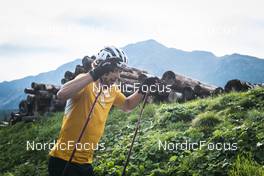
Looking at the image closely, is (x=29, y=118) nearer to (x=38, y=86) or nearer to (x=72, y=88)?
(x=38, y=86)

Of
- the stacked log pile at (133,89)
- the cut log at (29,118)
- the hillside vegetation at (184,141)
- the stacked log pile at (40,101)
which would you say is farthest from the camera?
the stacked log pile at (40,101)

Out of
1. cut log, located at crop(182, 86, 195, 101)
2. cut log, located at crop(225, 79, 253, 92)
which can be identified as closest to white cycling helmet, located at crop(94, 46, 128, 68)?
cut log, located at crop(225, 79, 253, 92)

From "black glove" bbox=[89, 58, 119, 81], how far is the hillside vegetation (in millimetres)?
2802

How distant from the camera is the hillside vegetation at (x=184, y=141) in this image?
6777 millimetres

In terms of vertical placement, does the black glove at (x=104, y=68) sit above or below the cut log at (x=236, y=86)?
above

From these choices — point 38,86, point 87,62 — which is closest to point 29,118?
point 38,86

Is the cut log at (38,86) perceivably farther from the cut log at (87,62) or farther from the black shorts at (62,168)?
the black shorts at (62,168)

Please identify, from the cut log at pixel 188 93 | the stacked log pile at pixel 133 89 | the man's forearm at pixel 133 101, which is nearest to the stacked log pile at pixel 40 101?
the stacked log pile at pixel 133 89

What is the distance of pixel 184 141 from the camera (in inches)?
322

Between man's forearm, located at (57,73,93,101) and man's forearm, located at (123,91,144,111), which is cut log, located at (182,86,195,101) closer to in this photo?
man's forearm, located at (123,91,144,111)

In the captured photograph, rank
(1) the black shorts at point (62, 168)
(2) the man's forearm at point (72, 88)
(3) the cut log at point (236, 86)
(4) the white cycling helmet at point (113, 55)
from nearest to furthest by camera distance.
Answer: (2) the man's forearm at point (72, 88), (4) the white cycling helmet at point (113, 55), (1) the black shorts at point (62, 168), (3) the cut log at point (236, 86)

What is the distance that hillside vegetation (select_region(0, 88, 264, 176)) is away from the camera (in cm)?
678

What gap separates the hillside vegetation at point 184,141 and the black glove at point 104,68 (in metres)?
2.80

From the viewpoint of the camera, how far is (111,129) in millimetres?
11539
